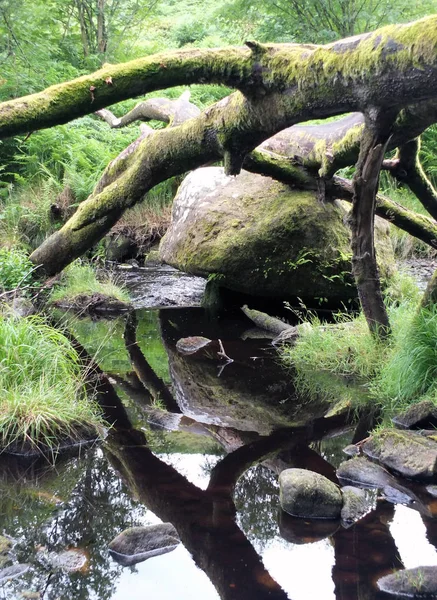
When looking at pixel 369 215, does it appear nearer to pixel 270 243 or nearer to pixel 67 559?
pixel 270 243

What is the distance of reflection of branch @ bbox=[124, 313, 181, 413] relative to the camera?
6.46 meters

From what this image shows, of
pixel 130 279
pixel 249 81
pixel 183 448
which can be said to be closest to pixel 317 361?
pixel 183 448

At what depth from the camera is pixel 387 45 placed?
390cm

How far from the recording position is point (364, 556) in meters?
3.66

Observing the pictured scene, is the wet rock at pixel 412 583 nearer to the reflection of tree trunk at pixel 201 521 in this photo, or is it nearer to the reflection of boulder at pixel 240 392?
the reflection of tree trunk at pixel 201 521

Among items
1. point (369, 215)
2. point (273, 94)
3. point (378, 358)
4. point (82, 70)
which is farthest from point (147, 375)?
point (82, 70)

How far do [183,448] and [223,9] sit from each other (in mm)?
13663

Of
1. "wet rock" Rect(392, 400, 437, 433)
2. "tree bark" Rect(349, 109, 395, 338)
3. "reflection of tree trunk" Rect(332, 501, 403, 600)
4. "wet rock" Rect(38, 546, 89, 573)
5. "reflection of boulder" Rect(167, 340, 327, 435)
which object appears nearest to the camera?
"reflection of tree trunk" Rect(332, 501, 403, 600)

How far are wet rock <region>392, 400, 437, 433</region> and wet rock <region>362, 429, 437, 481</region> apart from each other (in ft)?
1.08

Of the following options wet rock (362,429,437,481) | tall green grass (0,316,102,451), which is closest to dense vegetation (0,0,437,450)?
tall green grass (0,316,102,451)

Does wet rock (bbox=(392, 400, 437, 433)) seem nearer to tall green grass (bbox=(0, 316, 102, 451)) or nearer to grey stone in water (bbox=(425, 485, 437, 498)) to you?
grey stone in water (bbox=(425, 485, 437, 498))

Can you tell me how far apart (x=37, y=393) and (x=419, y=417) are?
10.1ft

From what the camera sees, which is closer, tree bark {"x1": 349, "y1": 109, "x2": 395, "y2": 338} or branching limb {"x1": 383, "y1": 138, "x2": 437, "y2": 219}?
tree bark {"x1": 349, "y1": 109, "x2": 395, "y2": 338}

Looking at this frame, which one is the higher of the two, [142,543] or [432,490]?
[142,543]
